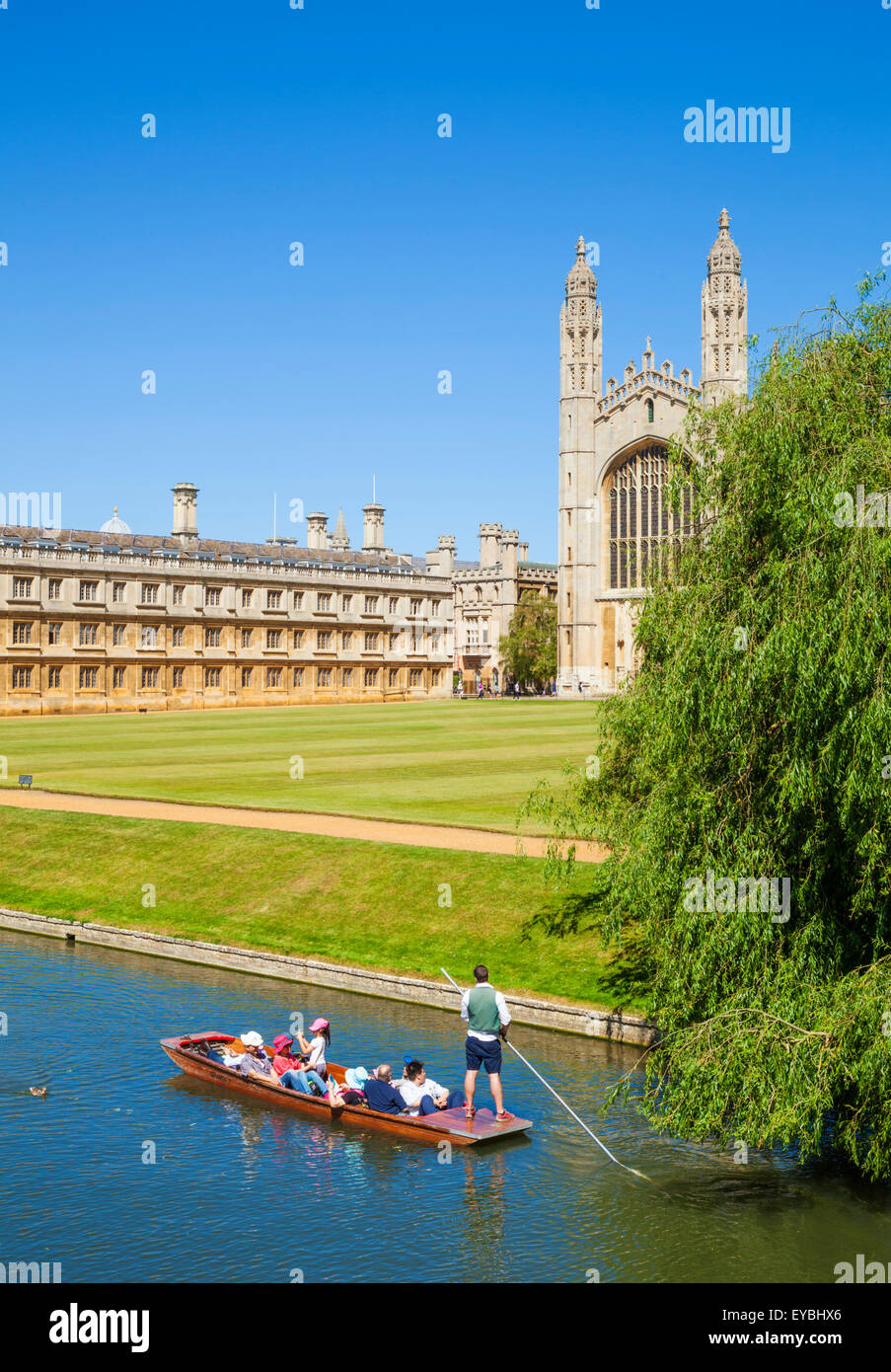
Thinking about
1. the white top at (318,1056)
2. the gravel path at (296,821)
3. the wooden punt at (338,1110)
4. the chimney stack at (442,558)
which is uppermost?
the chimney stack at (442,558)

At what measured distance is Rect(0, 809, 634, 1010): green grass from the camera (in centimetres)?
2156

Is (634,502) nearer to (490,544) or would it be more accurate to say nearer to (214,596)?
(490,544)

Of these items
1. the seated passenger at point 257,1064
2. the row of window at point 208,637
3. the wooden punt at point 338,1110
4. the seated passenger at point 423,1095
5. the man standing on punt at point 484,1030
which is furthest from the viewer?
the row of window at point 208,637

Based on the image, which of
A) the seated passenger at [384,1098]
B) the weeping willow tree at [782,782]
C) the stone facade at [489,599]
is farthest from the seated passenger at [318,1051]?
the stone facade at [489,599]

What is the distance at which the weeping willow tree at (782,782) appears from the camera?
1334 cm

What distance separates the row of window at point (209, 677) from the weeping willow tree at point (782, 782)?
62.9 meters

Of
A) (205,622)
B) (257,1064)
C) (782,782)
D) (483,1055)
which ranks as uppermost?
(205,622)

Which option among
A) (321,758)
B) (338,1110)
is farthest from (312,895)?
(321,758)

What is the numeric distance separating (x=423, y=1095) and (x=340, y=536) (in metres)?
111

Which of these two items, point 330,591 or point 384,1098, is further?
point 330,591

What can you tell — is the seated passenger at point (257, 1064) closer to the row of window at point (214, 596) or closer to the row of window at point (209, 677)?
the row of window at point (209, 677)

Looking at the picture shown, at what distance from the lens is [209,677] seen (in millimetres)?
84875

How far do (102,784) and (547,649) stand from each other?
258ft

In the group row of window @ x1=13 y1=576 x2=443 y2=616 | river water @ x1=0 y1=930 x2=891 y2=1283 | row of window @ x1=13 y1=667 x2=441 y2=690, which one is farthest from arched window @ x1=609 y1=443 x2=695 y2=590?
river water @ x1=0 y1=930 x2=891 y2=1283
